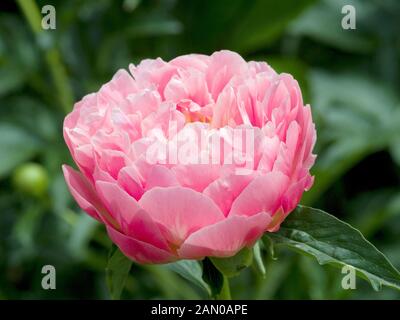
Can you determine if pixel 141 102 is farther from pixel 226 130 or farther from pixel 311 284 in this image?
pixel 311 284

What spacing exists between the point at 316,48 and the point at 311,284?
21.3 inches

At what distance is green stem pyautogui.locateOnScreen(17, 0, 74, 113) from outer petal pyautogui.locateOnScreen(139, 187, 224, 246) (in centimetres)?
64

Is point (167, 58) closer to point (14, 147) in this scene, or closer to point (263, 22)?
point (263, 22)

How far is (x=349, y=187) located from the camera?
124cm

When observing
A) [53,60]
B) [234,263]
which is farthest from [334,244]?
[53,60]

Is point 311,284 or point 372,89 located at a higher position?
point 372,89

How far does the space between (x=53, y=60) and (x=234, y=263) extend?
67cm

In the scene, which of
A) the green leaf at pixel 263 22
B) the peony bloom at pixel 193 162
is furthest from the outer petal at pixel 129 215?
the green leaf at pixel 263 22

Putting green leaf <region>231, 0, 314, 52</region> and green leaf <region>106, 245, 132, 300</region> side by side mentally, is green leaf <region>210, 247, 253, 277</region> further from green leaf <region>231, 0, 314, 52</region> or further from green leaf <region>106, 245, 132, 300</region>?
green leaf <region>231, 0, 314, 52</region>

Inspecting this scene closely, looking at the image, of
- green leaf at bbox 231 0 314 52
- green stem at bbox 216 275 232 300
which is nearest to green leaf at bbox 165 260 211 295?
green stem at bbox 216 275 232 300

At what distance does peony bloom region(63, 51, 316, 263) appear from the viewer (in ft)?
1.37

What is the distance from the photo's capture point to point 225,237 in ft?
1.39
